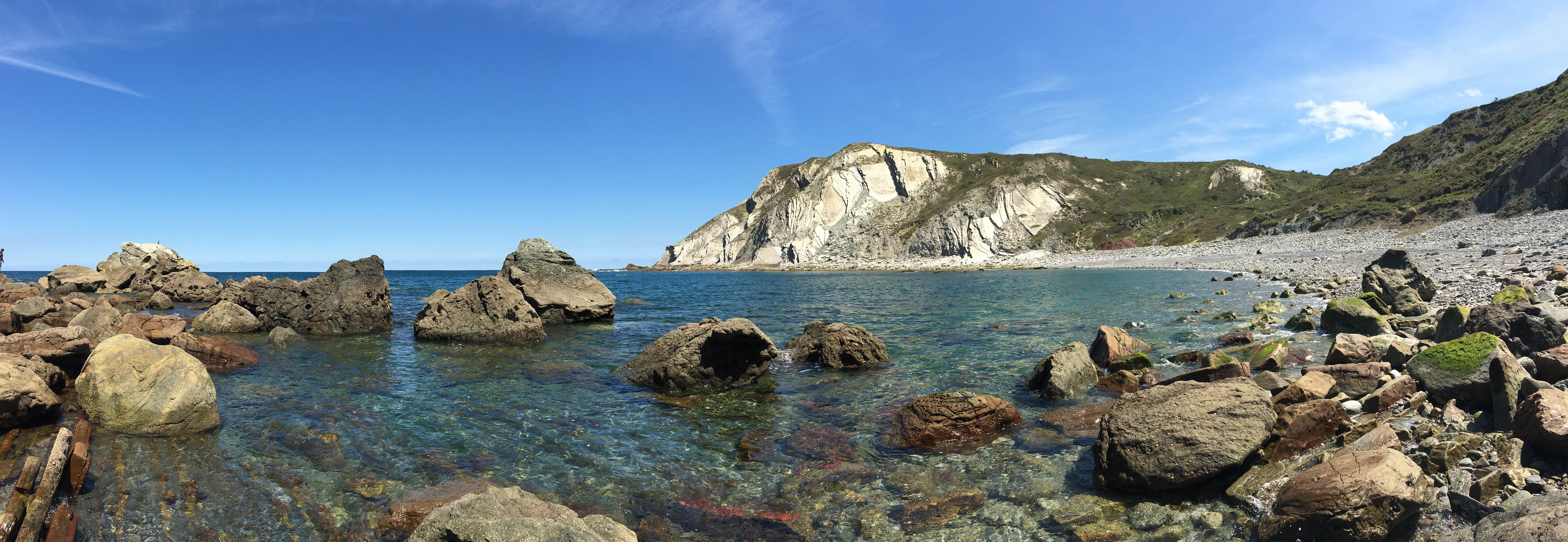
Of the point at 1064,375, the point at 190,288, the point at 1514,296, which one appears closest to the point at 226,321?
the point at 190,288

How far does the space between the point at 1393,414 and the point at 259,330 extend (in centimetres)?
2963

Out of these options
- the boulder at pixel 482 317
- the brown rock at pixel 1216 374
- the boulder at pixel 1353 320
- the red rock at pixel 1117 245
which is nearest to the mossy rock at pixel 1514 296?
the boulder at pixel 1353 320

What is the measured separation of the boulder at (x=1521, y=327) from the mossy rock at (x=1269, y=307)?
37.3 feet

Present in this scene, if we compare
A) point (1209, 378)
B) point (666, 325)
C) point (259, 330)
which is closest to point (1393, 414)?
point (1209, 378)

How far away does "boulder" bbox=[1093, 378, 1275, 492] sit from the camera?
6.60 metres

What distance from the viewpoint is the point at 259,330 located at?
22.3 m

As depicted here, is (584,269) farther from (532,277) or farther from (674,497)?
(674,497)

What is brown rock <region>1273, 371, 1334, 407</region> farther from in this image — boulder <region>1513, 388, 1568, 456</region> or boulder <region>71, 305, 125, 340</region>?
boulder <region>71, 305, 125, 340</region>

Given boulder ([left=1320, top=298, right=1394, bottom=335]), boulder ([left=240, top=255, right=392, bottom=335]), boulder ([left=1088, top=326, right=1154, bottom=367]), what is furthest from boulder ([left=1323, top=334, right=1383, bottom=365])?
boulder ([left=240, top=255, right=392, bottom=335])

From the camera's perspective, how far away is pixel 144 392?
9438 mm

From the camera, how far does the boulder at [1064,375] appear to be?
1180 cm

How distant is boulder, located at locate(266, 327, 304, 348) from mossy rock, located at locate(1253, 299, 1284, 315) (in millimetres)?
30276

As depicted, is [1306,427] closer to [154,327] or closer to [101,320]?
[154,327]

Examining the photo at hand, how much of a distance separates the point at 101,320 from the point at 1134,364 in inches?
1065
